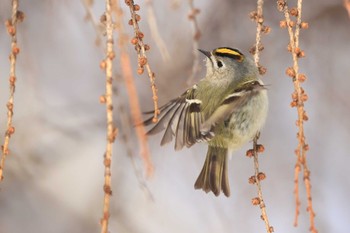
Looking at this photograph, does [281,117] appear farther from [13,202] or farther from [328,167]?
[13,202]

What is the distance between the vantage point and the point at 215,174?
2.27 m

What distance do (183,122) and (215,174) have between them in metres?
0.25

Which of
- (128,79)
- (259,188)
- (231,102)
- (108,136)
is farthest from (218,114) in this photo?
(108,136)

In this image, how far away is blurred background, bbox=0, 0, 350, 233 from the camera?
2912 mm

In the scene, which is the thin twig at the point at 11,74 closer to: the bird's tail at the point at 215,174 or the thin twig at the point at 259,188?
the thin twig at the point at 259,188

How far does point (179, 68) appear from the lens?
3031 mm

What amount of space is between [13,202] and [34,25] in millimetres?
950

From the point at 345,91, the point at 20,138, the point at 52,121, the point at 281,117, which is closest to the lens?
the point at 20,138

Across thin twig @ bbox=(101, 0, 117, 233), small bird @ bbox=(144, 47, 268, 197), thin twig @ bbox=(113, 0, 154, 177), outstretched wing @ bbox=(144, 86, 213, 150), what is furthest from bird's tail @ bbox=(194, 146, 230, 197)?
thin twig @ bbox=(101, 0, 117, 233)

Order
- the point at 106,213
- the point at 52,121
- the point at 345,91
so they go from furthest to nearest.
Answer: the point at 345,91, the point at 52,121, the point at 106,213

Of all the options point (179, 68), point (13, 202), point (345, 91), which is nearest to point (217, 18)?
point (179, 68)

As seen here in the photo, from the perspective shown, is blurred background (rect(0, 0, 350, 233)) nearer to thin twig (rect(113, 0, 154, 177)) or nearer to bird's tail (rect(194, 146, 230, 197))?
bird's tail (rect(194, 146, 230, 197))

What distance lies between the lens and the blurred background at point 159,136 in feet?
9.55

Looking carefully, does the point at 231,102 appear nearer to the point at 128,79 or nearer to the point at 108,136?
the point at 128,79
